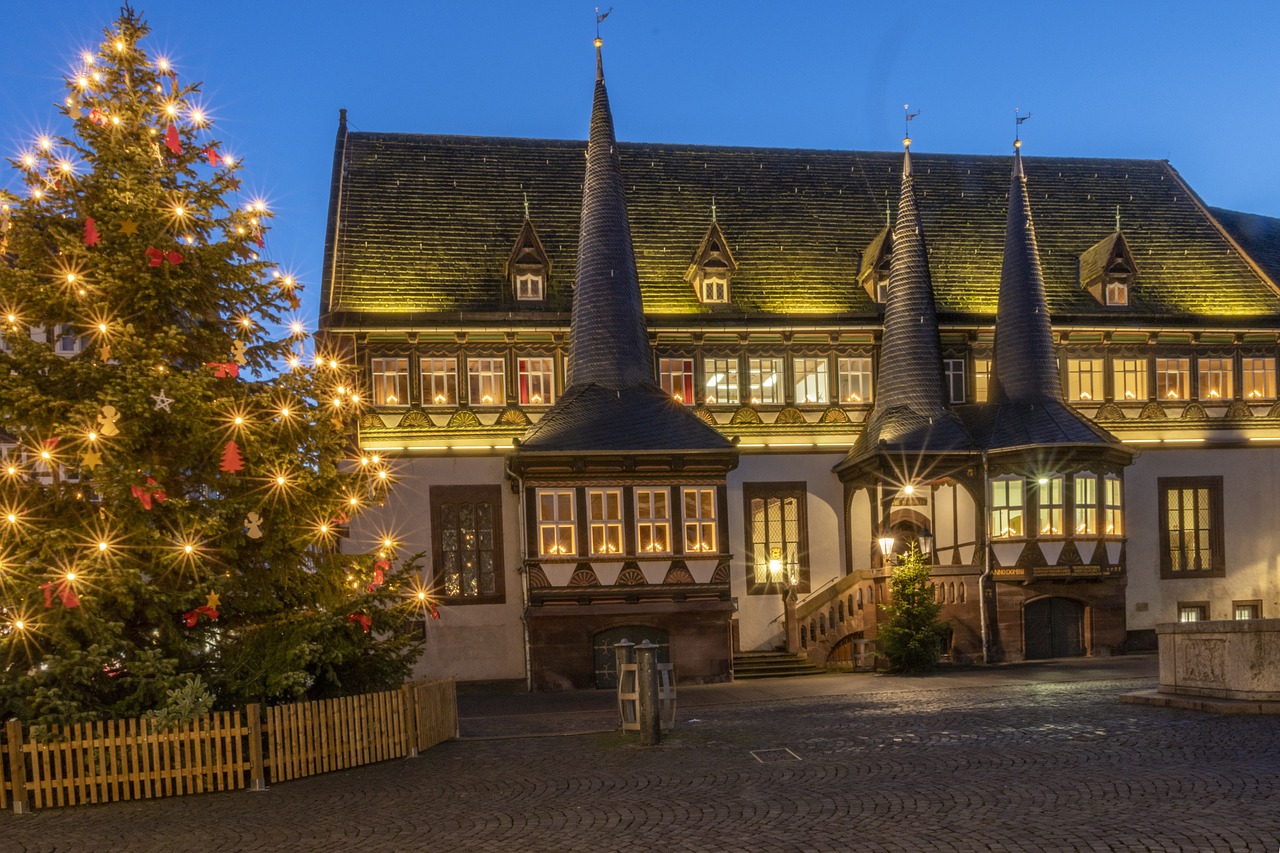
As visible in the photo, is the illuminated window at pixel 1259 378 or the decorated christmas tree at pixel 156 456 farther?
the illuminated window at pixel 1259 378

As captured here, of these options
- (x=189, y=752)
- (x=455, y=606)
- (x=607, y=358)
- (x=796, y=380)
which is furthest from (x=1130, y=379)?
(x=189, y=752)

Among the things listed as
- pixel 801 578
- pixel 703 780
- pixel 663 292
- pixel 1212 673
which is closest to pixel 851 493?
pixel 801 578

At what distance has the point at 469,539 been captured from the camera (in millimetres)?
27219

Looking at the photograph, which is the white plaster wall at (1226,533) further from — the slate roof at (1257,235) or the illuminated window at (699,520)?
the illuminated window at (699,520)

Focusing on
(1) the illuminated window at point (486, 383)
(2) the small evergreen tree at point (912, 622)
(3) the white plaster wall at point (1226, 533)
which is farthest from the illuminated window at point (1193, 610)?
(1) the illuminated window at point (486, 383)

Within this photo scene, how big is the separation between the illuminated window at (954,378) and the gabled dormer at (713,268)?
587 cm

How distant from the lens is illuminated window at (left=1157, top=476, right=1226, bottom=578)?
2997cm

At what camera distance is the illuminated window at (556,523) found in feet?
84.3

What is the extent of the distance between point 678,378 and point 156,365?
625 inches

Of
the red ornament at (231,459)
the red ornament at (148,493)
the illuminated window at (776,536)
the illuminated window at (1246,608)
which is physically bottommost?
the illuminated window at (1246,608)

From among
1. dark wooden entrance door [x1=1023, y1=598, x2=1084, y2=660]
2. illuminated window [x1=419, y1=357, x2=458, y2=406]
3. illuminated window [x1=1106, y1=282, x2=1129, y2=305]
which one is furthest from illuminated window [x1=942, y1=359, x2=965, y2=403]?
illuminated window [x1=419, y1=357, x2=458, y2=406]

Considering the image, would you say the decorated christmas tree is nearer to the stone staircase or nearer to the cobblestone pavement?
the cobblestone pavement

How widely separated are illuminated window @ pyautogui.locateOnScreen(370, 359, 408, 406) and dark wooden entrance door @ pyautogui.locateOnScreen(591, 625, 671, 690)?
7.13m

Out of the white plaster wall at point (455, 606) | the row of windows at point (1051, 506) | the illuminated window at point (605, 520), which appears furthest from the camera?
the row of windows at point (1051, 506)
